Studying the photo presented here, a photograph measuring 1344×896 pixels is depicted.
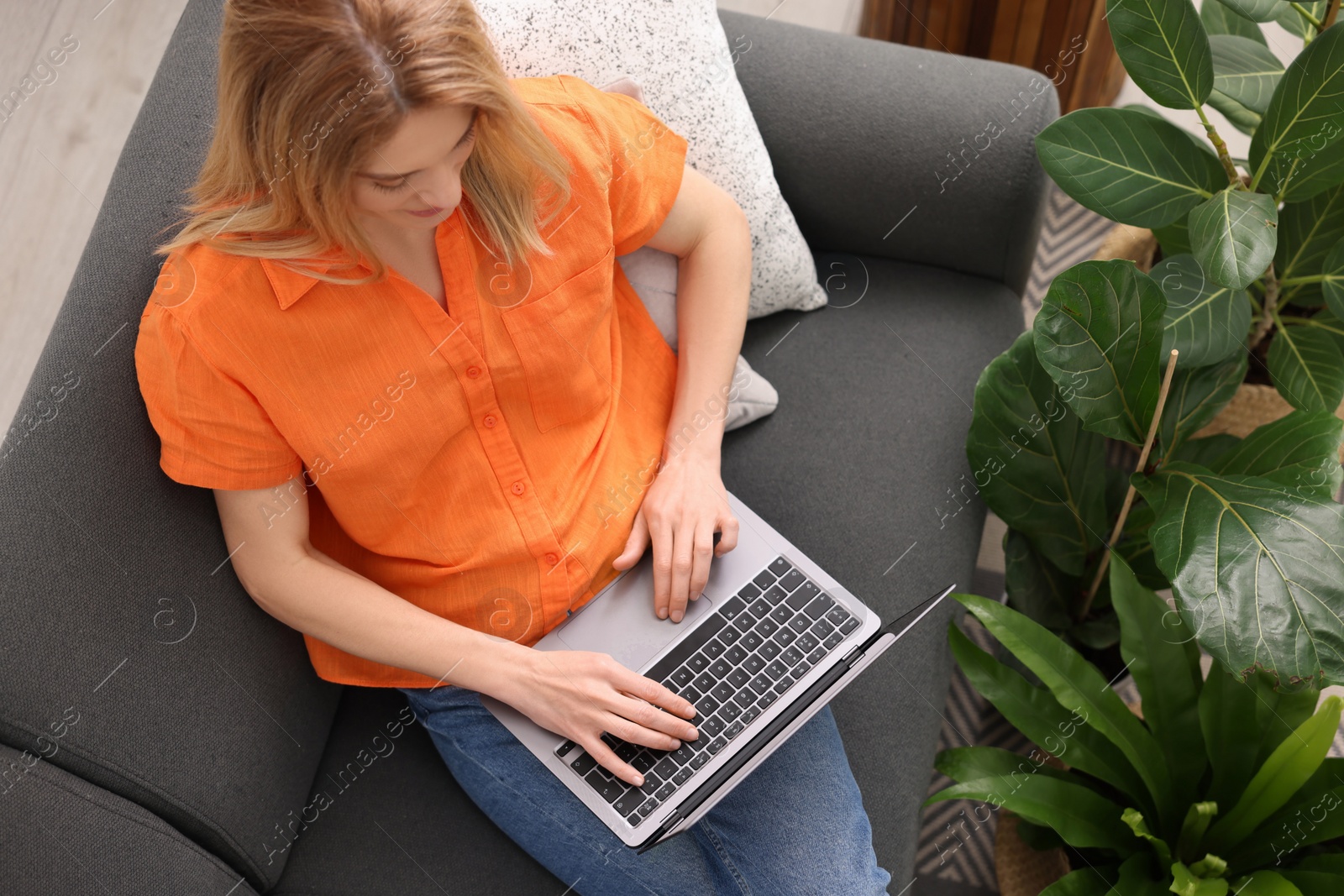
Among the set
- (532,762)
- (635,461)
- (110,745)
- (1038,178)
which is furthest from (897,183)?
(110,745)

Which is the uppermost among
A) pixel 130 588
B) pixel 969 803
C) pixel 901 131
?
pixel 901 131

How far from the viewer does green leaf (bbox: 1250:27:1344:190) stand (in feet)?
3.23

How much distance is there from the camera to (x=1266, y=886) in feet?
3.36

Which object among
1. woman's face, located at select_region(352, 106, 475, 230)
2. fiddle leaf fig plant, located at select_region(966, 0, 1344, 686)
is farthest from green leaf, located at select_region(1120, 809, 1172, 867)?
woman's face, located at select_region(352, 106, 475, 230)

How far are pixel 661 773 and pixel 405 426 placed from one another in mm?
446

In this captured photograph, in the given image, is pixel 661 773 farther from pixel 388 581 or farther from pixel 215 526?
pixel 215 526

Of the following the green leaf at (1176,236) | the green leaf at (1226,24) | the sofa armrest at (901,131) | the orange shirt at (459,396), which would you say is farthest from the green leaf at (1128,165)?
the orange shirt at (459,396)

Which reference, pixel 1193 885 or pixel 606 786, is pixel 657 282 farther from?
pixel 1193 885

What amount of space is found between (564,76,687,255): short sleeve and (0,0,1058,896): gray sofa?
1.01 ft

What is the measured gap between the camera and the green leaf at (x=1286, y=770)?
100cm

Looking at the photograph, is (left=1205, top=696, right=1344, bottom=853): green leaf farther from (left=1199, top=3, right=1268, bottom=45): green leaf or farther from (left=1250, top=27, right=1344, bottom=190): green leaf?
(left=1199, top=3, right=1268, bottom=45): green leaf

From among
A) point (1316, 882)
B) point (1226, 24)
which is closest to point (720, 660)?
point (1316, 882)

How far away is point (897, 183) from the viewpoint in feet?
4.53

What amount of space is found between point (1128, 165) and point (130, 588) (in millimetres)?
1155
